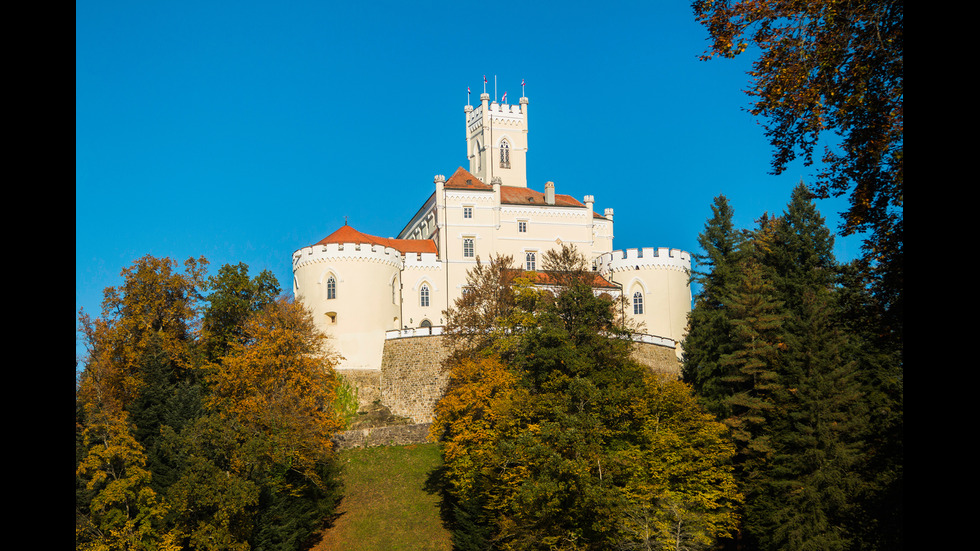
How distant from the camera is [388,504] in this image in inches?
1476

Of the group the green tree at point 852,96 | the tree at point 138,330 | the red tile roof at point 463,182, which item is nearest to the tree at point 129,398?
the tree at point 138,330

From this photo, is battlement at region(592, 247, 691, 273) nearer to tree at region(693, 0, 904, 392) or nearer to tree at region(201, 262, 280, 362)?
tree at region(201, 262, 280, 362)

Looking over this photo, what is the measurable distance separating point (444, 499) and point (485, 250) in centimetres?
1892

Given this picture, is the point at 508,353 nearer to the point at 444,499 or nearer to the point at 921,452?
the point at 444,499

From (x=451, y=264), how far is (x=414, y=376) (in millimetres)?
8606

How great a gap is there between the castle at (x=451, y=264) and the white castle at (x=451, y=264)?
0.06 metres

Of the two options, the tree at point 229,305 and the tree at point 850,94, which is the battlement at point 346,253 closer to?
the tree at point 229,305

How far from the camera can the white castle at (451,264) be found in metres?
47.2

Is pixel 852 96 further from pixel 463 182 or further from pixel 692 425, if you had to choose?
pixel 463 182

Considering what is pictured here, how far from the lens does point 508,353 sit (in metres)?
40.1

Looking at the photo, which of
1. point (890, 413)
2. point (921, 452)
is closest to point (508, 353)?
point (890, 413)

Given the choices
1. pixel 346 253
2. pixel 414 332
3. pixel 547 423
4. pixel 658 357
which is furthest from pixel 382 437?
pixel 658 357

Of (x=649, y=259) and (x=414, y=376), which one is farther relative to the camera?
(x=649, y=259)

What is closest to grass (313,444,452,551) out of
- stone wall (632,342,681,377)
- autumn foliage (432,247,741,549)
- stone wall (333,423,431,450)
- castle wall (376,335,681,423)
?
stone wall (333,423,431,450)
